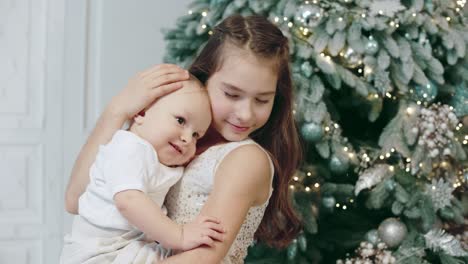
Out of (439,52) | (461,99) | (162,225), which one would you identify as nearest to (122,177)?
(162,225)

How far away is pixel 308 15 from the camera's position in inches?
86.7

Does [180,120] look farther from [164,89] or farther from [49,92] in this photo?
[49,92]

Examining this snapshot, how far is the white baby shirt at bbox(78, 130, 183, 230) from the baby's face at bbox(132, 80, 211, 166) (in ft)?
0.08

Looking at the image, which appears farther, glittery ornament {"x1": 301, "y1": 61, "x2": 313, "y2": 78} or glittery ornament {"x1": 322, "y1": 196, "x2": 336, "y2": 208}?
glittery ornament {"x1": 322, "y1": 196, "x2": 336, "y2": 208}

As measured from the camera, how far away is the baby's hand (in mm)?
1285

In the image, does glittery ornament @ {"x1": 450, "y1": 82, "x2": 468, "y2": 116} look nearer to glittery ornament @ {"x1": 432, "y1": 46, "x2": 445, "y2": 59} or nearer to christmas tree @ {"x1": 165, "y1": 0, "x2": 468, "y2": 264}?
christmas tree @ {"x1": 165, "y1": 0, "x2": 468, "y2": 264}

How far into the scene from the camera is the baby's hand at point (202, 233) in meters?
1.29

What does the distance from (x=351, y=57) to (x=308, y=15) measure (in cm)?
20

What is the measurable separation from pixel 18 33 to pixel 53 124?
19.2 inches

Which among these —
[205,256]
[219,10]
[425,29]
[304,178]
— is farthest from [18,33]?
[205,256]

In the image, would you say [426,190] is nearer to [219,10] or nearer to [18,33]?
[219,10]

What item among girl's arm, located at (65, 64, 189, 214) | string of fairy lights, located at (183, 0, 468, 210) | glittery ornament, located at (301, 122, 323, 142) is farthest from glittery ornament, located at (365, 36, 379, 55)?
girl's arm, located at (65, 64, 189, 214)

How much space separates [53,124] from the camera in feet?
10.9

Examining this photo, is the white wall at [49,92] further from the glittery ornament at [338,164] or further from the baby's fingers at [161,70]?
the baby's fingers at [161,70]
